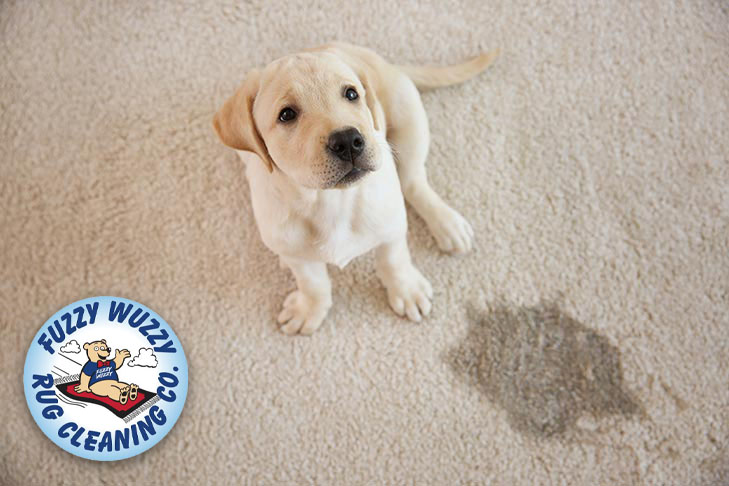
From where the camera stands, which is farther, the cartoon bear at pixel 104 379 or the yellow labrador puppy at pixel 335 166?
the cartoon bear at pixel 104 379

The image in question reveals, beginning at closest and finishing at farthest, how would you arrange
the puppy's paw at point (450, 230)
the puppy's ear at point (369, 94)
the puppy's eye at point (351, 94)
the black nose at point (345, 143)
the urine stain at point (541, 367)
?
the black nose at point (345, 143) → the puppy's eye at point (351, 94) → the puppy's ear at point (369, 94) → the urine stain at point (541, 367) → the puppy's paw at point (450, 230)

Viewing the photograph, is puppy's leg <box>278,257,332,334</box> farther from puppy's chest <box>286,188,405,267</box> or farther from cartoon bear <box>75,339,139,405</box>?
cartoon bear <box>75,339,139,405</box>

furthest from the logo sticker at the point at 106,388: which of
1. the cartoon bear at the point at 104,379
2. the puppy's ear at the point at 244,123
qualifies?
the puppy's ear at the point at 244,123

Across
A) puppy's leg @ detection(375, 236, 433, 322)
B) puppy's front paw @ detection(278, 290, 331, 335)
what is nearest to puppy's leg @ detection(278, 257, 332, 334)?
puppy's front paw @ detection(278, 290, 331, 335)

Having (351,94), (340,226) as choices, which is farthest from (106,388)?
(351,94)

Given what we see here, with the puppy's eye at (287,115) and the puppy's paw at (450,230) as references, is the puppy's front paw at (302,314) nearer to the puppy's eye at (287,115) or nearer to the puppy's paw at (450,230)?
the puppy's paw at (450,230)

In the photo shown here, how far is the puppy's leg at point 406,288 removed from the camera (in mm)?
1886

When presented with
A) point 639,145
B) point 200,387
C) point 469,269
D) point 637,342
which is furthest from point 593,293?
point 200,387

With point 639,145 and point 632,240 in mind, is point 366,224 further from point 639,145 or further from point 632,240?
point 639,145

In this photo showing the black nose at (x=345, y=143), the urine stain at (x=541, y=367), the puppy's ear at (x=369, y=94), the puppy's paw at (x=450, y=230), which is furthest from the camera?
the puppy's paw at (x=450, y=230)

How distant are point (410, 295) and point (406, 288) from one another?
0.03 m

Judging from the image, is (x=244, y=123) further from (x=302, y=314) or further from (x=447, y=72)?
(x=447, y=72)

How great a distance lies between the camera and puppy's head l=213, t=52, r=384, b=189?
Result: 122cm

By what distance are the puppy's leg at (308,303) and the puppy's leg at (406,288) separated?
0.66ft
